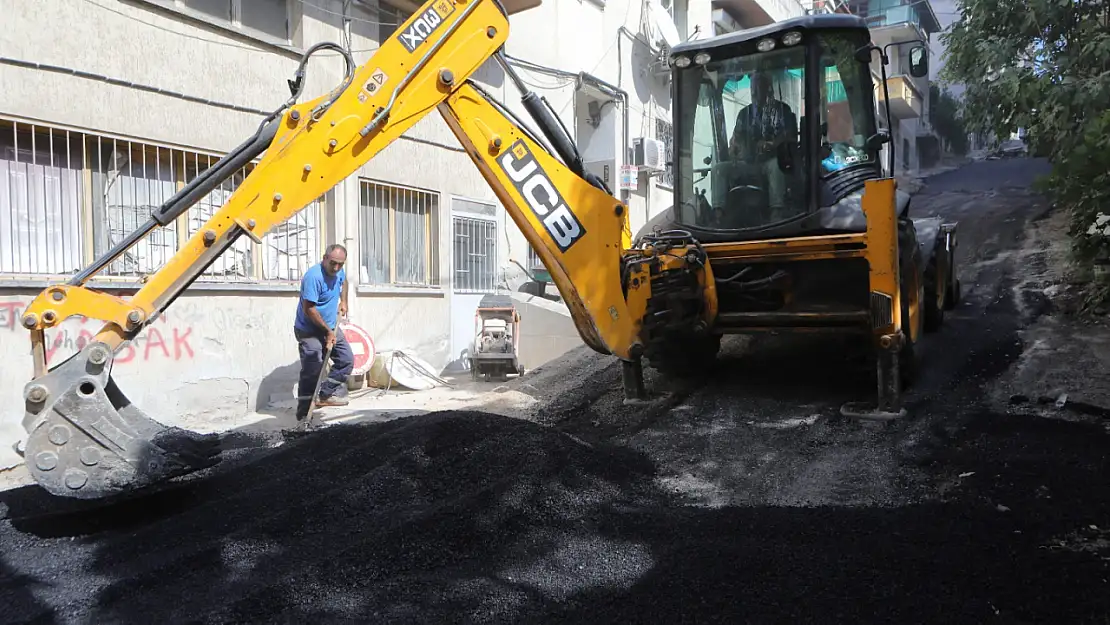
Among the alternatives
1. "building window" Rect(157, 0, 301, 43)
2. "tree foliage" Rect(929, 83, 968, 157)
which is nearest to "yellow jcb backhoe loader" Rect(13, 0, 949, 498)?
"building window" Rect(157, 0, 301, 43)

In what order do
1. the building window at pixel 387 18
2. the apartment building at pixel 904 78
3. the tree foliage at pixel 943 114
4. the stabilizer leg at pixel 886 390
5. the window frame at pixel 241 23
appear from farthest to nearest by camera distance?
the tree foliage at pixel 943 114 → the apartment building at pixel 904 78 → the building window at pixel 387 18 → the window frame at pixel 241 23 → the stabilizer leg at pixel 886 390

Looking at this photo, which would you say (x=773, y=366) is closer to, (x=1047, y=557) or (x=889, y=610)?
(x=1047, y=557)

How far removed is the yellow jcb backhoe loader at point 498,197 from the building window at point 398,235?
4.19 meters

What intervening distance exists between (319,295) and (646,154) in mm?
9931

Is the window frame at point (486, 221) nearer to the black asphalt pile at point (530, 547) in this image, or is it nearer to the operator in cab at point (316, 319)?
the operator in cab at point (316, 319)

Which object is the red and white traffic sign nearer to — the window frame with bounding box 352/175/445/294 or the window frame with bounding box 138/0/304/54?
the window frame with bounding box 352/175/445/294

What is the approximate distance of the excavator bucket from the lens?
141 inches

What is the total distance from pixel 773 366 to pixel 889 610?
475cm

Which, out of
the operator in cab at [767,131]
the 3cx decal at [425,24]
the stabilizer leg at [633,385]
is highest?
the 3cx decal at [425,24]

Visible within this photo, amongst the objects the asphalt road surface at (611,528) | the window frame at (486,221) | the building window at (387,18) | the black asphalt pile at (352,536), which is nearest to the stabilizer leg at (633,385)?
the asphalt road surface at (611,528)

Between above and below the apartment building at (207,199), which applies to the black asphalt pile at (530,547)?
below

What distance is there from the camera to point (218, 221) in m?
4.11

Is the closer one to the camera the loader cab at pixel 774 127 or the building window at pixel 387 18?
the loader cab at pixel 774 127

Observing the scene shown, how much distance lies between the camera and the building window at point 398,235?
9500 mm
